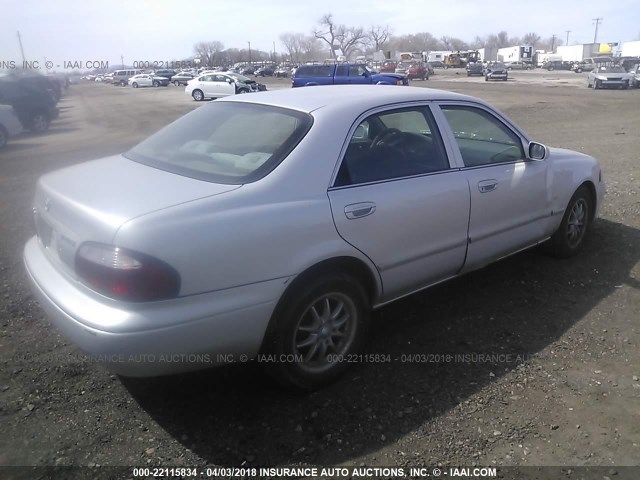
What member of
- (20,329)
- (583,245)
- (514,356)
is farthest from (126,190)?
(583,245)

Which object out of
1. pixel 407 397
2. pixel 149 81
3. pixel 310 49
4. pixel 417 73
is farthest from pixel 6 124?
pixel 310 49

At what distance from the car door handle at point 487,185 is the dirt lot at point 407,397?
0.90m

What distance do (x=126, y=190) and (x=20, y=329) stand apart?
1643 mm

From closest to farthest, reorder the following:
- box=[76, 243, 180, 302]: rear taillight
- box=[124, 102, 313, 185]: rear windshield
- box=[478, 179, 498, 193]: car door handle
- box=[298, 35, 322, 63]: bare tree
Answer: box=[76, 243, 180, 302]: rear taillight < box=[124, 102, 313, 185]: rear windshield < box=[478, 179, 498, 193]: car door handle < box=[298, 35, 322, 63]: bare tree

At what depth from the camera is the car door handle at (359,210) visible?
288 cm

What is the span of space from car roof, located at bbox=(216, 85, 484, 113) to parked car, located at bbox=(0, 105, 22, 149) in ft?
37.3

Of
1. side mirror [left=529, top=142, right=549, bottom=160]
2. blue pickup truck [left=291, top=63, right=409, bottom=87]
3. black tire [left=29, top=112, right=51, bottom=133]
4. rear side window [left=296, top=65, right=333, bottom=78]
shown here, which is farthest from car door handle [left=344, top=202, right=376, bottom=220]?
rear side window [left=296, top=65, right=333, bottom=78]

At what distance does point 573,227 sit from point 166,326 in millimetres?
3863

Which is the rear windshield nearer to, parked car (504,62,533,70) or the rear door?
the rear door

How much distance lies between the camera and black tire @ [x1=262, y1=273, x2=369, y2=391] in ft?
8.85

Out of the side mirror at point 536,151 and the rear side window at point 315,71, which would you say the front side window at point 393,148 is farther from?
the rear side window at point 315,71

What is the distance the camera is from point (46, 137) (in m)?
15.0

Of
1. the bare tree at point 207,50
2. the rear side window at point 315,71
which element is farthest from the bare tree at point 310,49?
the rear side window at point 315,71

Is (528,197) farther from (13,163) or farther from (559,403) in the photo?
(13,163)
